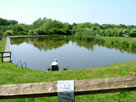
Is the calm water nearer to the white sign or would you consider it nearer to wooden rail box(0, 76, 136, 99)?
wooden rail box(0, 76, 136, 99)

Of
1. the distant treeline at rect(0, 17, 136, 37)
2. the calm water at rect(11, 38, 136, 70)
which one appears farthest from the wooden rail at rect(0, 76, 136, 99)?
the distant treeline at rect(0, 17, 136, 37)

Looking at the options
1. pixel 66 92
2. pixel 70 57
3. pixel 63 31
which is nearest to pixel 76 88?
pixel 66 92

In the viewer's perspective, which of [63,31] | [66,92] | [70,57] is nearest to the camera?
[66,92]

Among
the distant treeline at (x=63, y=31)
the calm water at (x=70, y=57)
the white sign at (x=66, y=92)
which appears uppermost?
the distant treeline at (x=63, y=31)

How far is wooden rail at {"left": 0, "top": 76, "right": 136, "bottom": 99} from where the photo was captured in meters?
1.21

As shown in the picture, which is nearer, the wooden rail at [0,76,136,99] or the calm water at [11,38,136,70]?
the wooden rail at [0,76,136,99]

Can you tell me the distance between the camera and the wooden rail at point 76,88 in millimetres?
1209

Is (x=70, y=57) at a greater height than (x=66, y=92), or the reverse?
(x=66, y=92)

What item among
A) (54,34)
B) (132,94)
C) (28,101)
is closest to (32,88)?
(28,101)

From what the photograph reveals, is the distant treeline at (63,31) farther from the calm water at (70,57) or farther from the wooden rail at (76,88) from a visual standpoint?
the wooden rail at (76,88)

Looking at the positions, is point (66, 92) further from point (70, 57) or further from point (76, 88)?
point (70, 57)

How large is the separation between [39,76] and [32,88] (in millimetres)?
4397

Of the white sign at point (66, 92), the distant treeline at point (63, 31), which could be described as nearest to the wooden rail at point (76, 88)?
the white sign at point (66, 92)

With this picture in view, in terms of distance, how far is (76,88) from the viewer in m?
1.20
